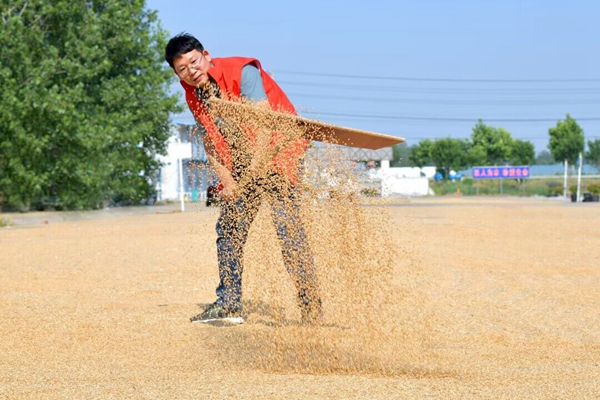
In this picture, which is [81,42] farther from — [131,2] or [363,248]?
[363,248]

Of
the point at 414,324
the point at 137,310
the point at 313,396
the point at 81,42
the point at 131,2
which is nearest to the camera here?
the point at 313,396

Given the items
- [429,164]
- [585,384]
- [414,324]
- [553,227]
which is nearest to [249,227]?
[414,324]

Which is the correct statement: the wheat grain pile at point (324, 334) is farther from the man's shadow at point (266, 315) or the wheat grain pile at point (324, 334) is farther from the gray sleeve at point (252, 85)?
the gray sleeve at point (252, 85)

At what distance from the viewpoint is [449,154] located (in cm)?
9731

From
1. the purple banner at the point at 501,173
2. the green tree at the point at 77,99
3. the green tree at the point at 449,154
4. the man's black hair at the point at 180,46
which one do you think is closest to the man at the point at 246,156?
the man's black hair at the point at 180,46

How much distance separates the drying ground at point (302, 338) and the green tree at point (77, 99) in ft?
57.9

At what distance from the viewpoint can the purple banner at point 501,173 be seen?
68.3m

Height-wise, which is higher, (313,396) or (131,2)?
(131,2)

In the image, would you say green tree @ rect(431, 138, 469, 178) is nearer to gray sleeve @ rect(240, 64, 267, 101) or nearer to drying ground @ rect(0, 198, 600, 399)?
drying ground @ rect(0, 198, 600, 399)

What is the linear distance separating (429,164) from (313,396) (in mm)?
104020

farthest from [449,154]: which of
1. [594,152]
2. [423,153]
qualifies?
[594,152]

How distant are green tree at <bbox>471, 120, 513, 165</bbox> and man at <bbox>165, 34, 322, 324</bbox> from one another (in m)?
85.0

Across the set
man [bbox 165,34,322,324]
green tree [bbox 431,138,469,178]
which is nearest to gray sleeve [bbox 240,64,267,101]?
man [bbox 165,34,322,324]

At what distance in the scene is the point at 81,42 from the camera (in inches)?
1101
